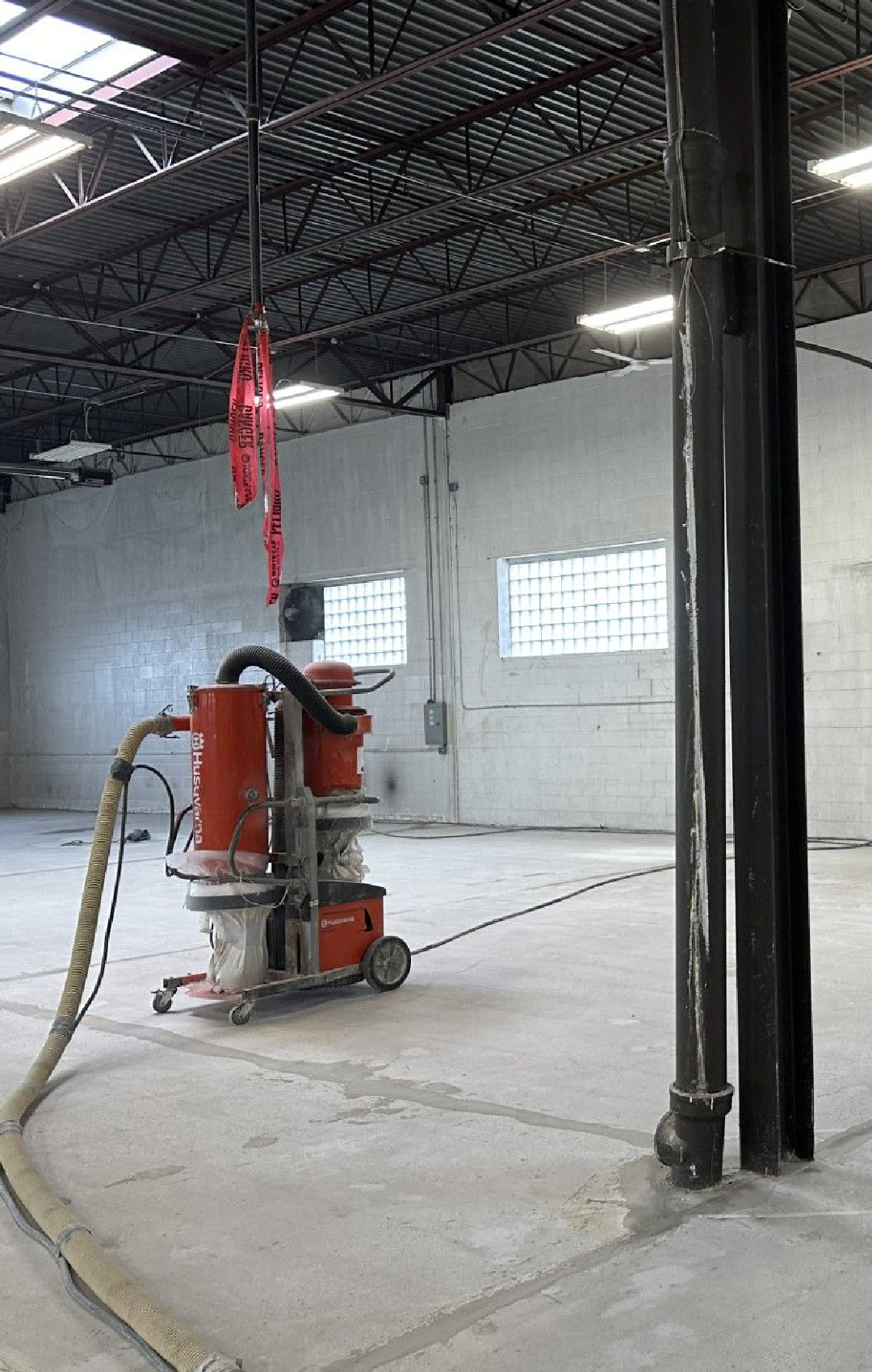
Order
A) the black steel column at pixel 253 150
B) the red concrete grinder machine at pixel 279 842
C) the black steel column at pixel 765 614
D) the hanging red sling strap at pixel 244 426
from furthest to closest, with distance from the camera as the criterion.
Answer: the hanging red sling strap at pixel 244 426
the black steel column at pixel 253 150
the red concrete grinder machine at pixel 279 842
the black steel column at pixel 765 614

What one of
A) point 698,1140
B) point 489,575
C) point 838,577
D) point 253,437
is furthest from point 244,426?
point 489,575

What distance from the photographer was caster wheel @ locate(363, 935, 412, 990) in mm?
7625

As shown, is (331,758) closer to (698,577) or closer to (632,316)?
(698,577)

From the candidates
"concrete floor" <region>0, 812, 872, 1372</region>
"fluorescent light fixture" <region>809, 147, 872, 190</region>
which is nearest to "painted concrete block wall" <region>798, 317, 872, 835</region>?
"fluorescent light fixture" <region>809, 147, 872, 190</region>

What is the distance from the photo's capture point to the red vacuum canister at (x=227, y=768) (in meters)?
7.15

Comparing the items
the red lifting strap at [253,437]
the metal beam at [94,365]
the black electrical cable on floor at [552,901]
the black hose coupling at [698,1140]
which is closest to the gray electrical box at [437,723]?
the metal beam at [94,365]

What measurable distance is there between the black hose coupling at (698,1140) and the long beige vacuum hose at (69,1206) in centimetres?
174

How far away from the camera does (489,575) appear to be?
18.7 meters

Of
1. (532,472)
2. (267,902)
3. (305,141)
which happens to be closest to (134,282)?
(305,141)

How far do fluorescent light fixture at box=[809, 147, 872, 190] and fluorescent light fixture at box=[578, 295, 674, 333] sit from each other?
2.71 m

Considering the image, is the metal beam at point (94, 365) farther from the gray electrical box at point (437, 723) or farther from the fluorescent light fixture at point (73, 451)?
the gray electrical box at point (437, 723)

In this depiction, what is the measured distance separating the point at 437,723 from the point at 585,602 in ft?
9.38

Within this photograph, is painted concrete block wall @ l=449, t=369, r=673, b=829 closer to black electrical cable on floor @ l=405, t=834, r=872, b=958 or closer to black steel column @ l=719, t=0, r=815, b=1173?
black electrical cable on floor @ l=405, t=834, r=872, b=958

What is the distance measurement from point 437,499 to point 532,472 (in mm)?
1689
